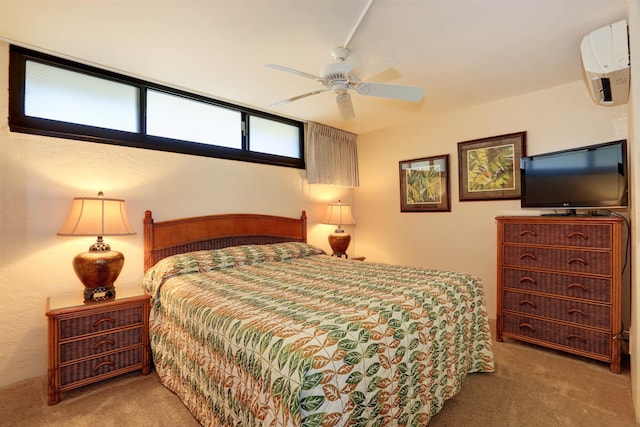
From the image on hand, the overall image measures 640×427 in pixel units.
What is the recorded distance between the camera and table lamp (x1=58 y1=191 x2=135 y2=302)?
2.17m

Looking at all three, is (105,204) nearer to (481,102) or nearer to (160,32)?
(160,32)

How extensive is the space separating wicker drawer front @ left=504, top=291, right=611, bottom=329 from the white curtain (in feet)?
8.25

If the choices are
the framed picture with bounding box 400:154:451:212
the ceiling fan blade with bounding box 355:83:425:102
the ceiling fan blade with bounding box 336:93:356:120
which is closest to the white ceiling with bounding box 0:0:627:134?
the ceiling fan blade with bounding box 355:83:425:102

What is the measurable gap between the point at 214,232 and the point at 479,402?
104 inches

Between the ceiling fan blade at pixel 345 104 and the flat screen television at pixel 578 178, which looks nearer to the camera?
the ceiling fan blade at pixel 345 104

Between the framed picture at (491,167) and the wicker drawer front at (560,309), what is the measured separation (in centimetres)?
111

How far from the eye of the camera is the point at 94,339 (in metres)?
2.11

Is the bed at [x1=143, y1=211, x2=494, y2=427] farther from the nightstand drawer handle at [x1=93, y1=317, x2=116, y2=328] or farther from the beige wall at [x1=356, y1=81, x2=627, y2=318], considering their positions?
the beige wall at [x1=356, y1=81, x2=627, y2=318]

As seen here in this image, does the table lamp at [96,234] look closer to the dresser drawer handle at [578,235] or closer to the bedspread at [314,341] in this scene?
the bedspread at [314,341]

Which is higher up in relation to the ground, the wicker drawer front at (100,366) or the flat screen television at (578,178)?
the flat screen television at (578,178)

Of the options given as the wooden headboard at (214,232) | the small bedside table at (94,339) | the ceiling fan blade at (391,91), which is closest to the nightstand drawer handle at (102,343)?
the small bedside table at (94,339)

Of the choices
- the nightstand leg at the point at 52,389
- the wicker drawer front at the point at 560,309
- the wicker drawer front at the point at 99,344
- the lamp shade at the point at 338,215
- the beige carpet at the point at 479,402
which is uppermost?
the lamp shade at the point at 338,215

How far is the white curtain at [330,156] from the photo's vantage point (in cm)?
412

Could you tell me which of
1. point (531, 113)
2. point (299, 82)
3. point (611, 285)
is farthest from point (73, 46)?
point (611, 285)
